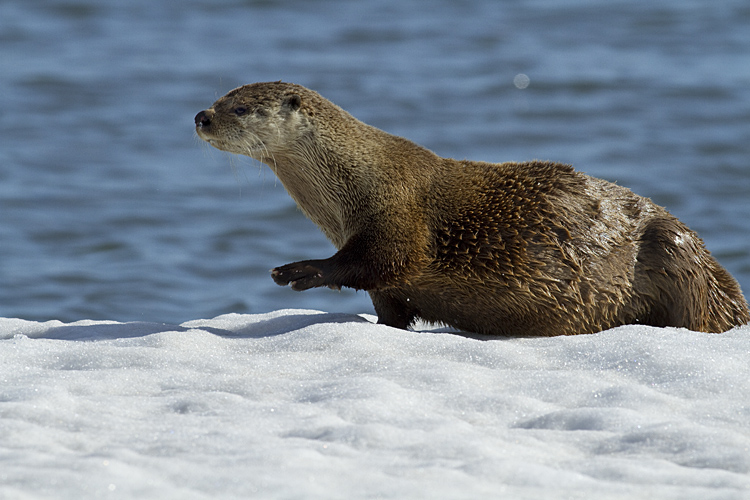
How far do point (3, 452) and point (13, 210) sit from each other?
7.23 m

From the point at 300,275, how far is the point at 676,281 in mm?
1727

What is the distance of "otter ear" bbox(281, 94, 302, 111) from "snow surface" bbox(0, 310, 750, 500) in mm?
1114

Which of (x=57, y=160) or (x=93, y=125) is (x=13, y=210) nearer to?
(x=57, y=160)

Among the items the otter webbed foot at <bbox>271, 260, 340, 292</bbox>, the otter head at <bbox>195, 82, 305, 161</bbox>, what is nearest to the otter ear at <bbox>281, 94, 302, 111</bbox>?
the otter head at <bbox>195, 82, 305, 161</bbox>

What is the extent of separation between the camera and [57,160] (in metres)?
11.1

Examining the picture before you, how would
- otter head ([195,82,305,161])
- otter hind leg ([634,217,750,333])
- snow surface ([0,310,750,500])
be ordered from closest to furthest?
snow surface ([0,310,750,500]), otter hind leg ([634,217,750,333]), otter head ([195,82,305,161])

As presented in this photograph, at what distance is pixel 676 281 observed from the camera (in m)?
4.55

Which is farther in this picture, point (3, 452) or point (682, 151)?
point (682, 151)

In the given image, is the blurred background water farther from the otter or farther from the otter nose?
the otter

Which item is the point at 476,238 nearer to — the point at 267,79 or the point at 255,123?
the point at 255,123

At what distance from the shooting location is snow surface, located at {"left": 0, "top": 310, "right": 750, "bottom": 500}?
A: 255 centimetres

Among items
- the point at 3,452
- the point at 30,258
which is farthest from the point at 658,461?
the point at 30,258

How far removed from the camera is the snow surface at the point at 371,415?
8.37 feet

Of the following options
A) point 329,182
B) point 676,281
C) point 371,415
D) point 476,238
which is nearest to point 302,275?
point 329,182
